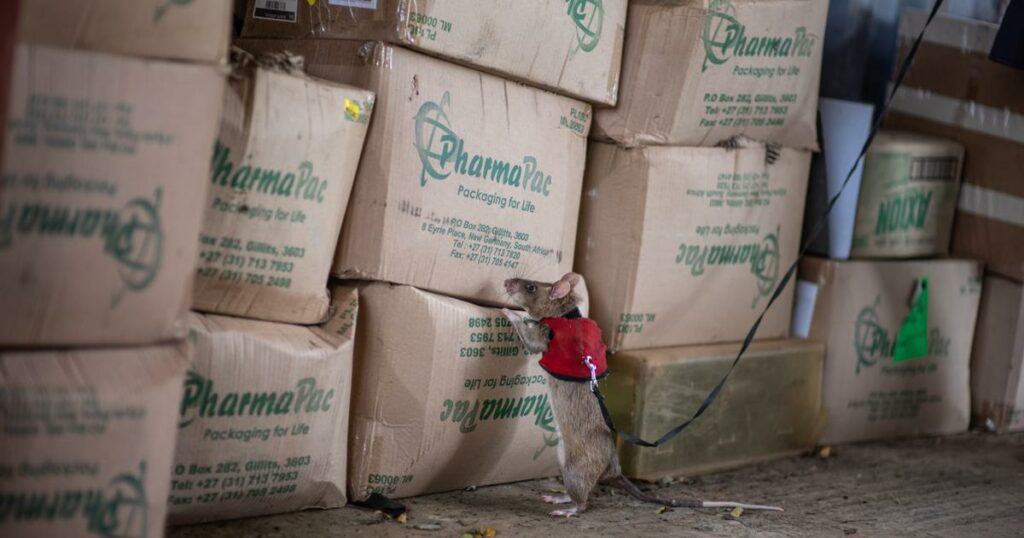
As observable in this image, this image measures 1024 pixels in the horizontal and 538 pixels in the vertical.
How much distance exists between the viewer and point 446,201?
3262 mm

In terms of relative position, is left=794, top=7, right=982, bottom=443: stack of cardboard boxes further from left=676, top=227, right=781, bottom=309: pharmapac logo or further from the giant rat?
the giant rat

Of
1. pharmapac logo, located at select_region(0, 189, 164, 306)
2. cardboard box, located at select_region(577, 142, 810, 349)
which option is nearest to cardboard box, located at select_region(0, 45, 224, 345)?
pharmapac logo, located at select_region(0, 189, 164, 306)

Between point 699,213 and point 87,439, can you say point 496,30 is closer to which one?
point 699,213

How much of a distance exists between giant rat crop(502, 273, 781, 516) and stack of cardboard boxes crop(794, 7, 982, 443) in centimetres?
125

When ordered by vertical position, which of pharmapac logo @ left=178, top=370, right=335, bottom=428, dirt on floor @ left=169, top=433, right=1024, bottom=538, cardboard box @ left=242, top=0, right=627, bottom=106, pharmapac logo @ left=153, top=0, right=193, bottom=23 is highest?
cardboard box @ left=242, top=0, right=627, bottom=106

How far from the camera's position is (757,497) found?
3732 millimetres

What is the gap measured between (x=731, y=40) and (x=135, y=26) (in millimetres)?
2035

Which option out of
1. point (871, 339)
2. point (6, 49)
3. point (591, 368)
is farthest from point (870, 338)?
point (6, 49)

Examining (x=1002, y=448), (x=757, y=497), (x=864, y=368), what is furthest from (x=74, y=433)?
(x=1002, y=448)

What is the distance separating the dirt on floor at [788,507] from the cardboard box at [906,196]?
2.62 feet

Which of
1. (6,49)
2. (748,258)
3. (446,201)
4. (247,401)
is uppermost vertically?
(6,49)

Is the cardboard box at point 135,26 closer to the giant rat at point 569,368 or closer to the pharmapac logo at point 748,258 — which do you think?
the giant rat at point 569,368

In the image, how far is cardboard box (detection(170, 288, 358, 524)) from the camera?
9.37 feet

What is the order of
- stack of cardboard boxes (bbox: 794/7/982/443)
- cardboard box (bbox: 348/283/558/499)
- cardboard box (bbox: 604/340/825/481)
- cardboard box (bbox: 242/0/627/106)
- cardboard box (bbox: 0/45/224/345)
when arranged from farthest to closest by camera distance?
stack of cardboard boxes (bbox: 794/7/982/443) → cardboard box (bbox: 604/340/825/481) → cardboard box (bbox: 348/283/558/499) → cardboard box (bbox: 242/0/627/106) → cardboard box (bbox: 0/45/224/345)
